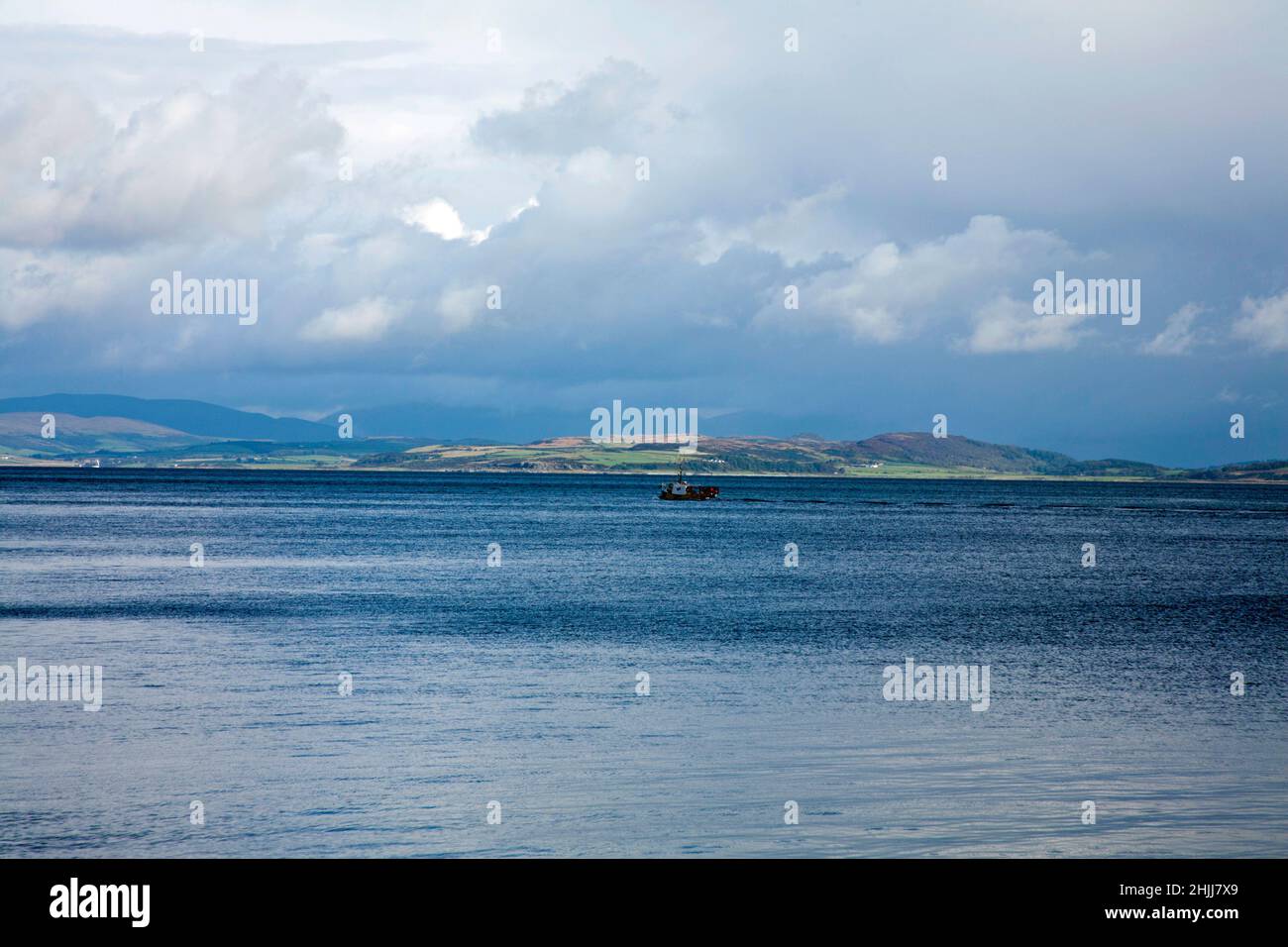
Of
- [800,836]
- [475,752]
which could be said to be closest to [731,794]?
[800,836]

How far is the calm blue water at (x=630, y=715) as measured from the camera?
21.2 meters

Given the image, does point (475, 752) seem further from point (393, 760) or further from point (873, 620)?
point (873, 620)

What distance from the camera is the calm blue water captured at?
21.2 m

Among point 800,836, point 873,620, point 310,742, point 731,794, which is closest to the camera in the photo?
point 800,836

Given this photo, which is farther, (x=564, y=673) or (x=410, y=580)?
(x=410, y=580)

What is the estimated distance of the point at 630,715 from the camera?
30969 mm

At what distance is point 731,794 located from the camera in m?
23.3

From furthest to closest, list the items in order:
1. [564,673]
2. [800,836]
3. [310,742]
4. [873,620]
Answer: [873,620] → [564,673] → [310,742] → [800,836]

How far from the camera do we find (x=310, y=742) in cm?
2733

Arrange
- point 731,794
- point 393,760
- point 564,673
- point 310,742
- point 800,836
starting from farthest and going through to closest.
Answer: point 564,673
point 310,742
point 393,760
point 731,794
point 800,836
